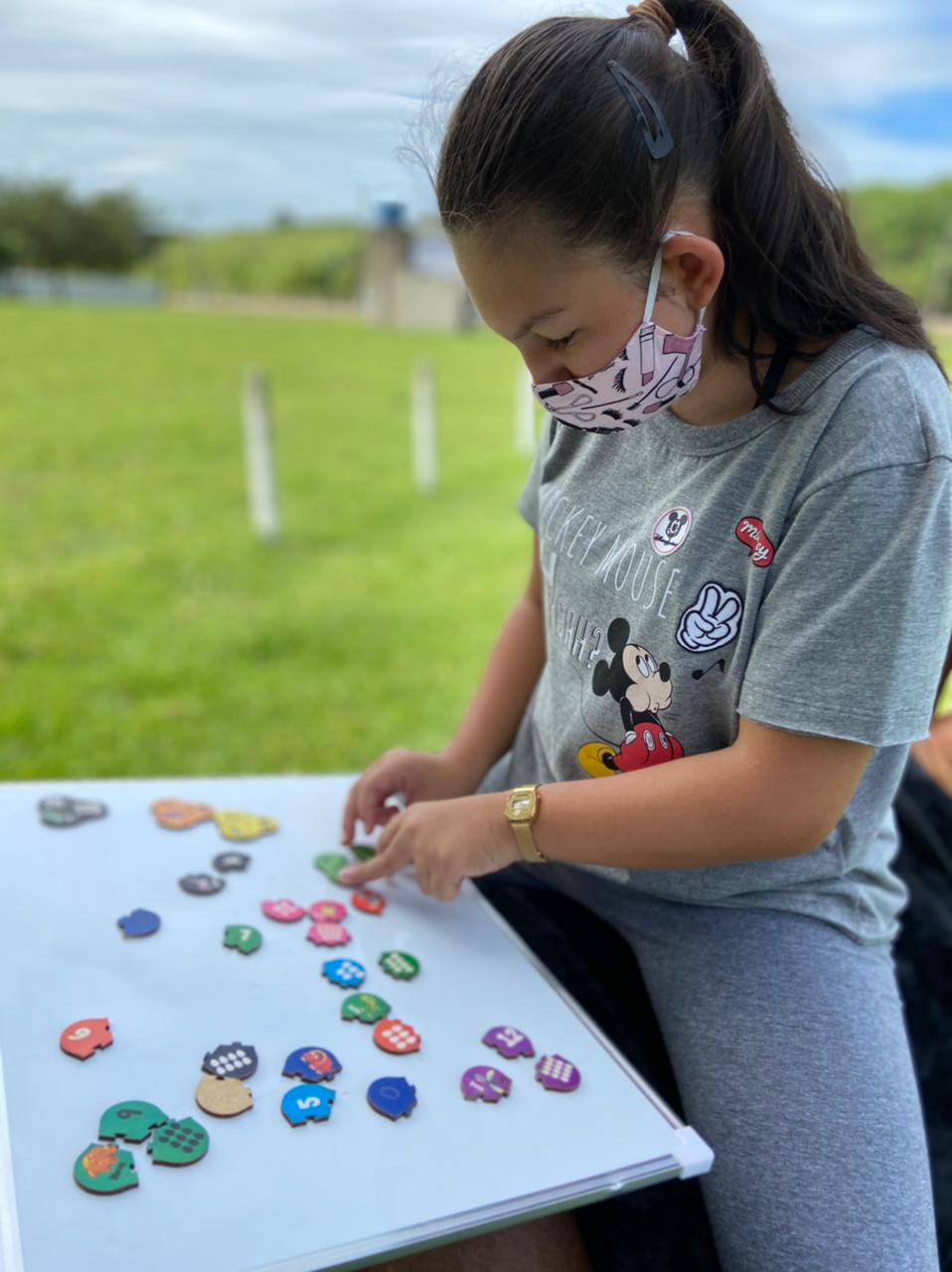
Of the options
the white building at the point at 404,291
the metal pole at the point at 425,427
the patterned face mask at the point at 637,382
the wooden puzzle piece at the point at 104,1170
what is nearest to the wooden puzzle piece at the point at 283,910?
the wooden puzzle piece at the point at 104,1170

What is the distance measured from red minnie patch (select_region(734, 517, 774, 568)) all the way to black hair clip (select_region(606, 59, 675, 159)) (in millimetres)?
299

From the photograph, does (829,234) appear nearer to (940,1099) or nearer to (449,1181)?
(449,1181)

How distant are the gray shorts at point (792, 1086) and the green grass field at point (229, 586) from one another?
1.79 meters

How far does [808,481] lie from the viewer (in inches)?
34.1

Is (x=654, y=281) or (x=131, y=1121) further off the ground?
(x=654, y=281)

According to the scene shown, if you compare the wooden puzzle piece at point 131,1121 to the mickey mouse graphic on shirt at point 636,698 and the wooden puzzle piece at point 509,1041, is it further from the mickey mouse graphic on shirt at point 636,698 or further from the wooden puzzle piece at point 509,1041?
the mickey mouse graphic on shirt at point 636,698

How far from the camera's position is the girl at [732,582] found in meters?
0.83

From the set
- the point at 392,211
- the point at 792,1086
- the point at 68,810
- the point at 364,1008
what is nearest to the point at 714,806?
the point at 792,1086

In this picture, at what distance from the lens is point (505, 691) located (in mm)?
1340

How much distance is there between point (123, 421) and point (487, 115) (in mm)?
7299

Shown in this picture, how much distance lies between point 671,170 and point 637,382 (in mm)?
169

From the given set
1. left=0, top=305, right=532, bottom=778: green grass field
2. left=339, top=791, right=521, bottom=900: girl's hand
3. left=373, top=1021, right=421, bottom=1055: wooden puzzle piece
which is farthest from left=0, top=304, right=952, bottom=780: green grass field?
left=373, top=1021, right=421, bottom=1055: wooden puzzle piece

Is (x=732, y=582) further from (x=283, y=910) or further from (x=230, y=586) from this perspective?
(x=230, y=586)

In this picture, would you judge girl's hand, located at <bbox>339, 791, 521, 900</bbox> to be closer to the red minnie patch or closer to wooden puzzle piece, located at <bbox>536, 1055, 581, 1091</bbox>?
wooden puzzle piece, located at <bbox>536, 1055, 581, 1091</bbox>
